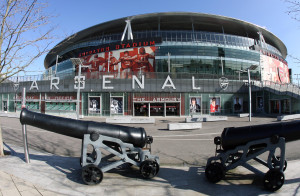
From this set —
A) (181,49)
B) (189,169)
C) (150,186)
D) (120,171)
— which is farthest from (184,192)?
(181,49)

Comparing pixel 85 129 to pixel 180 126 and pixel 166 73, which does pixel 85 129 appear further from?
pixel 166 73

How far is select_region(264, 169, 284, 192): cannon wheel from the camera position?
3768mm

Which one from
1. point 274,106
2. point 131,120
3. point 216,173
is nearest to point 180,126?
point 131,120

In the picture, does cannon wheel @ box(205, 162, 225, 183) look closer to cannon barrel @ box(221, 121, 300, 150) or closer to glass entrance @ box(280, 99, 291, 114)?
cannon barrel @ box(221, 121, 300, 150)

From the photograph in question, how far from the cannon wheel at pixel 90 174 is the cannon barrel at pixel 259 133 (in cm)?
301

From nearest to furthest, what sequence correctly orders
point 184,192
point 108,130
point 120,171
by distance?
point 184,192, point 108,130, point 120,171

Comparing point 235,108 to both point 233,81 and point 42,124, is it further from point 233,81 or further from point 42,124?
point 42,124

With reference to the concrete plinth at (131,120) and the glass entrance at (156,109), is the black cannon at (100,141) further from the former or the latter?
the glass entrance at (156,109)

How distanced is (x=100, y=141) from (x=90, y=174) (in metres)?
0.74

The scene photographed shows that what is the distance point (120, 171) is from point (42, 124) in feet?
7.81

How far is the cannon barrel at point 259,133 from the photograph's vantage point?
404 cm

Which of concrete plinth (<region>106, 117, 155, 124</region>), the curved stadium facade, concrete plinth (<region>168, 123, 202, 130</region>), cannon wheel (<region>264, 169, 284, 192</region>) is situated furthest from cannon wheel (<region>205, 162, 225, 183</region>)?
the curved stadium facade

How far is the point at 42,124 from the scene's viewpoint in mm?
4750

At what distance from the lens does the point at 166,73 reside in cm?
2797
